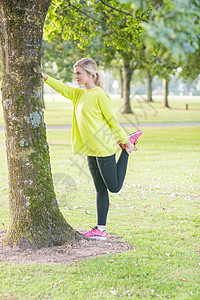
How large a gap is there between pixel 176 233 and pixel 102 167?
5.73ft

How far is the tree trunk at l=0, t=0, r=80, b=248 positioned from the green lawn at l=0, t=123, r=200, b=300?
1.73ft

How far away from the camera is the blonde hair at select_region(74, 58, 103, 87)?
4840mm

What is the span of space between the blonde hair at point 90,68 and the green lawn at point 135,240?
2020 millimetres

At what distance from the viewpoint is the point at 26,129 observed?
4.67 metres

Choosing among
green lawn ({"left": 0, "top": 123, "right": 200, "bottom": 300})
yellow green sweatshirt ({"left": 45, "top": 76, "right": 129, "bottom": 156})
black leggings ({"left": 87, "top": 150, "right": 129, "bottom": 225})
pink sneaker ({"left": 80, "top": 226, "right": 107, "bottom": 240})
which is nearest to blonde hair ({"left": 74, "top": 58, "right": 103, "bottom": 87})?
yellow green sweatshirt ({"left": 45, "top": 76, "right": 129, "bottom": 156})

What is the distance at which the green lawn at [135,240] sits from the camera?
3934 mm

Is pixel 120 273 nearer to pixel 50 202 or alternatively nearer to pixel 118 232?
pixel 50 202

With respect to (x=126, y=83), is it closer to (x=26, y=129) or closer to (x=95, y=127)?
(x=95, y=127)

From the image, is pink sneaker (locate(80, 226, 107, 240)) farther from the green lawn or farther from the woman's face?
the woman's face

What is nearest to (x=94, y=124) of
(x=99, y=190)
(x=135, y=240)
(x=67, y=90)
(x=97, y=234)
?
(x=67, y=90)

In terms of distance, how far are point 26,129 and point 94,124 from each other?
764 millimetres

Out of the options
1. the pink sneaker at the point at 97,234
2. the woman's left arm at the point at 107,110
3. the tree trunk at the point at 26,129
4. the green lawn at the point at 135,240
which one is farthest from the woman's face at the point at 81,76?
the green lawn at the point at 135,240

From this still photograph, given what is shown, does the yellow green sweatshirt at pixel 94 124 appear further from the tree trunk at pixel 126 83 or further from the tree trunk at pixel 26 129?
the tree trunk at pixel 126 83

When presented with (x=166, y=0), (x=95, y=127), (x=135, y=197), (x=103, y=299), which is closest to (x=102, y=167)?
(x=95, y=127)
